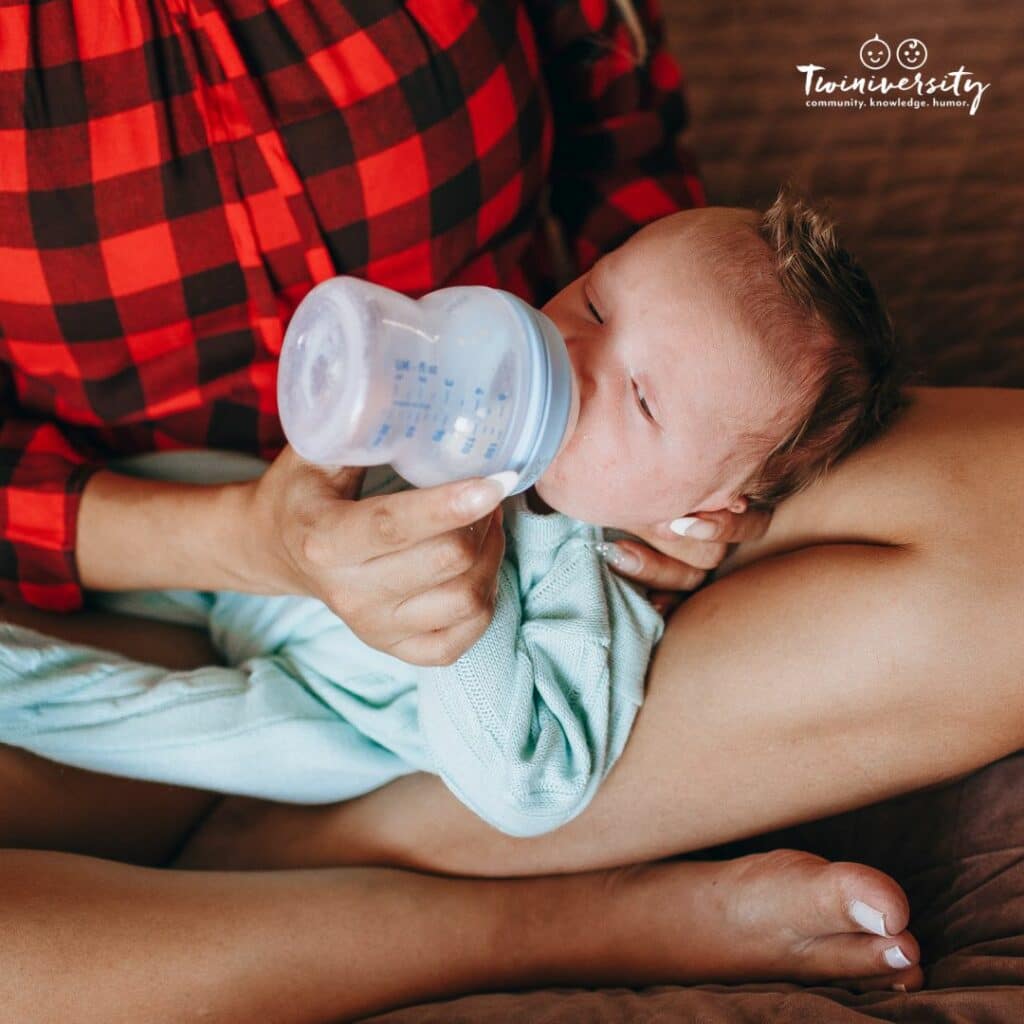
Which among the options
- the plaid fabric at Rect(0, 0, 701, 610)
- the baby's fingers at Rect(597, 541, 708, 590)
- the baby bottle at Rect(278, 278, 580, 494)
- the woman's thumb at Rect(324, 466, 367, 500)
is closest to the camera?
the baby bottle at Rect(278, 278, 580, 494)

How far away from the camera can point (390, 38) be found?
3.30 feet

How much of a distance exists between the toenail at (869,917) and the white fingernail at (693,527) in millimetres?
357

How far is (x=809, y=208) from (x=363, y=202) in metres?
0.42

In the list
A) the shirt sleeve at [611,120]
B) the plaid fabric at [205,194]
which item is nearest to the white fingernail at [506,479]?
the plaid fabric at [205,194]

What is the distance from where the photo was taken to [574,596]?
1.02 metres

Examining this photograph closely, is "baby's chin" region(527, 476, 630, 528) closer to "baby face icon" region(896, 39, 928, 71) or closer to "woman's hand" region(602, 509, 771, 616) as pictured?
"woman's hand" region(602, 509, 771, 616)

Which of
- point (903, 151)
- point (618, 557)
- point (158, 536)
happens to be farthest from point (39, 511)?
point (903, 151)

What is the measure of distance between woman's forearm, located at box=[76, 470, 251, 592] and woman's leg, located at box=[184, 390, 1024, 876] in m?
0.31

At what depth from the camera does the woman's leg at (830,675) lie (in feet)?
3.02

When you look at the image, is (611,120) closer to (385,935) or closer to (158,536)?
(158,536)

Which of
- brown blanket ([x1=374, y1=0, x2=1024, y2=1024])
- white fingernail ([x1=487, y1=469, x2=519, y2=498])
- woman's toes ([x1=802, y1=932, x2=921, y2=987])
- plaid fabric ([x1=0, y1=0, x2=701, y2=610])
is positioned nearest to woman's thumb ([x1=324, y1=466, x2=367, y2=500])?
white fingernail ([x1=487, y1=469, x2=519, y2=498])

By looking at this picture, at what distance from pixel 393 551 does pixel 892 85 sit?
49.8 inches

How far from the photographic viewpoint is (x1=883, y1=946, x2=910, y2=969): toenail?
963 mm

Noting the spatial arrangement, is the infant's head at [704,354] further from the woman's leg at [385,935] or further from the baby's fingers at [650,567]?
the woman's leg at [385,935]
